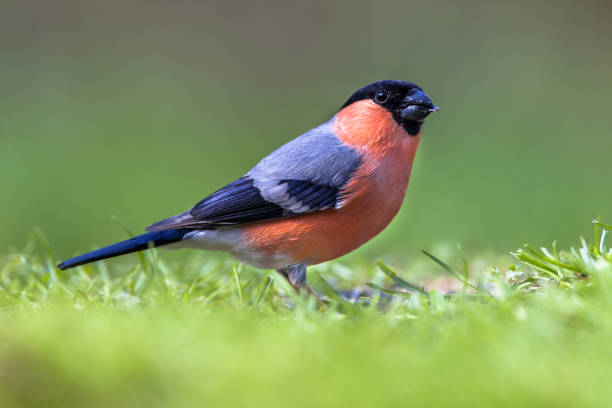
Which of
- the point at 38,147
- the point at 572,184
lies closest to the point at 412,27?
the point at 572,184

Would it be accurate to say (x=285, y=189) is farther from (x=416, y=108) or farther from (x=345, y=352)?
(x=345, y=352)

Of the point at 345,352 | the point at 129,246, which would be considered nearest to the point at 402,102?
the point at 129,246

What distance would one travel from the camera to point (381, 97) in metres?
3.62

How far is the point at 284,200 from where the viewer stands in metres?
3.34

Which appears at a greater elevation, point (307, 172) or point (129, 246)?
point (307, 172)

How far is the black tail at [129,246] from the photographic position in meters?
3.14

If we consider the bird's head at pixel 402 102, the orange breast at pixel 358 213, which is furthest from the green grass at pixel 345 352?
the bird's head at pixel 402 102

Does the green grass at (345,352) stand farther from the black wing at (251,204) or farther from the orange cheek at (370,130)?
the orange cheek at (370,130)

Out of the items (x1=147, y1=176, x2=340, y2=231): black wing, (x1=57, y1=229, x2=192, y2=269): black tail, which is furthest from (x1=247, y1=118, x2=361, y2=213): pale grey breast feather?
(x1=57, y1=229, x2=192, y2=269): black tail

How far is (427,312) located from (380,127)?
60.6 inches

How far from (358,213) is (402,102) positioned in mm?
724

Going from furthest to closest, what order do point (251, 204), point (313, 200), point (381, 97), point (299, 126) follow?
point (299, 126) → point (381, 97) → point (251, 204) → point (313, 200)

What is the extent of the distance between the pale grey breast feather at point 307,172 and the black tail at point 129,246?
0.53 m

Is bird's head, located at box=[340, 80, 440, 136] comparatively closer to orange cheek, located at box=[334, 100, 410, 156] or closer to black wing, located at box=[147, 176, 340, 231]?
orange cheek, located at box=[334, 100, 410, 156]
